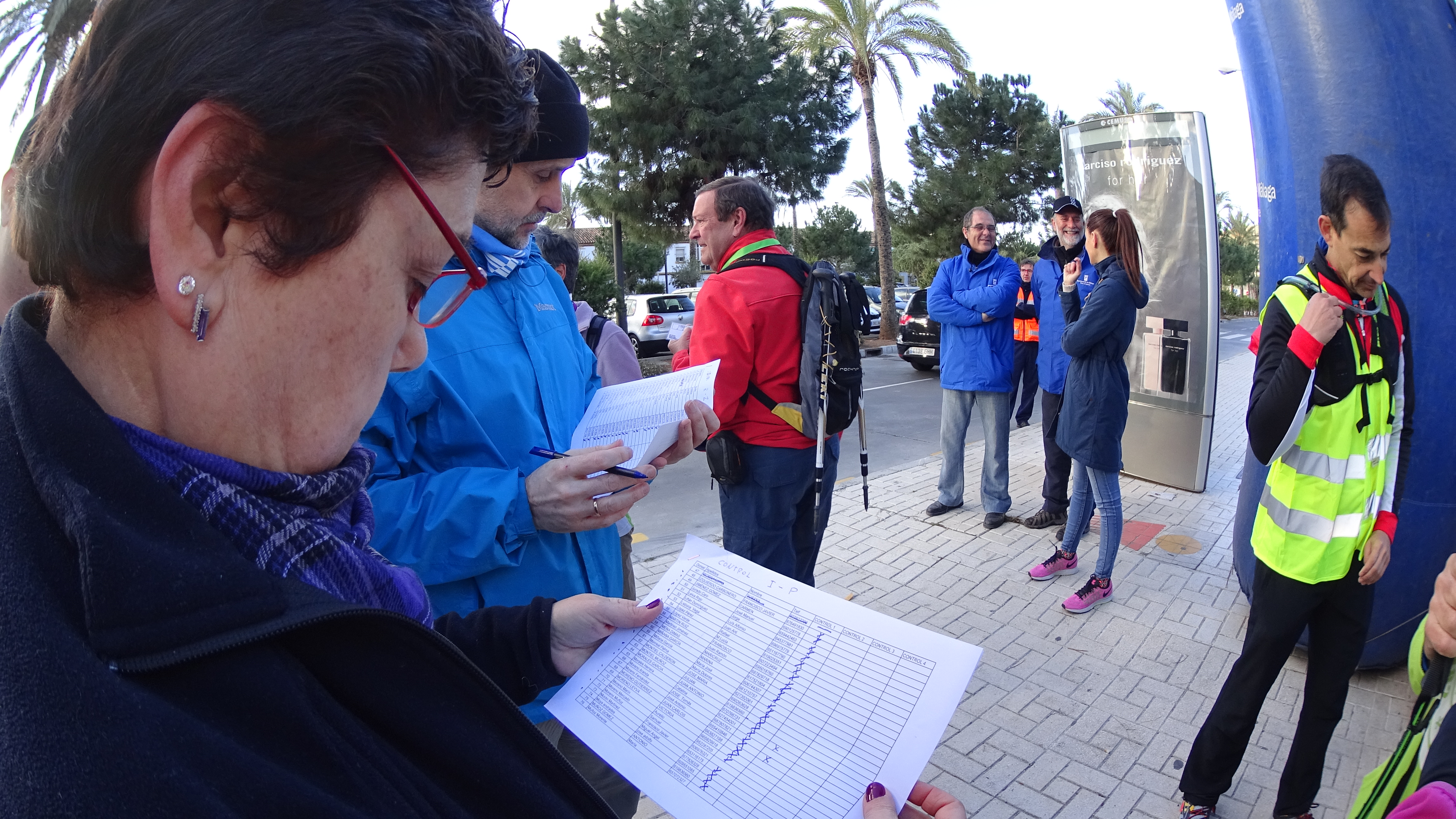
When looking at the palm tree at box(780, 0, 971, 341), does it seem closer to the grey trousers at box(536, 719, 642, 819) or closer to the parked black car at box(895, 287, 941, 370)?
the parked black car at box(895, 287, 941, 370)

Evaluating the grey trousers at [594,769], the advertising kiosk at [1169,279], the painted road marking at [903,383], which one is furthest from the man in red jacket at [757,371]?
the painted road marking at [903,383]

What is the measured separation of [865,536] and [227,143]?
533 centimetres

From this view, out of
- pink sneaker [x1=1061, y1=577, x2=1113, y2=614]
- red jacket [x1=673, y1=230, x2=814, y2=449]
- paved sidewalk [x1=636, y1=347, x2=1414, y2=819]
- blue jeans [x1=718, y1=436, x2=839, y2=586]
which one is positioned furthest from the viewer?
pink sneaker [x1=1061, y1=577, x2=1113, y2=614]

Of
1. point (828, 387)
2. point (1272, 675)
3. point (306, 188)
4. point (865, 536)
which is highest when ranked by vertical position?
point (306, 188)

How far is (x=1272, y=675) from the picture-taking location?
2549 mm

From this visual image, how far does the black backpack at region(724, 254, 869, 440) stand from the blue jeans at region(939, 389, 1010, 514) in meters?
2.39

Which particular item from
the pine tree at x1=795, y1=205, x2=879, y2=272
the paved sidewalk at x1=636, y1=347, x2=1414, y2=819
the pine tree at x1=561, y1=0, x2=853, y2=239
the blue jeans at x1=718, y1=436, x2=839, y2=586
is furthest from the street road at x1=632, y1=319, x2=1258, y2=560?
the pine tree at x1=795, y1=205, x2=879, y2=272

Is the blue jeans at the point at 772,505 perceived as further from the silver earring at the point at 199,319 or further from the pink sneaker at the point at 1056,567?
the silver earring at the point at 199,319

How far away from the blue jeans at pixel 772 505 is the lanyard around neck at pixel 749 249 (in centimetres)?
93

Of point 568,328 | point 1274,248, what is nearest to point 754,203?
point 568,328

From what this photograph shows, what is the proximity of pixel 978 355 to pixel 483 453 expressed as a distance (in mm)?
4993

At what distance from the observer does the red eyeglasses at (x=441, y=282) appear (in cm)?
73

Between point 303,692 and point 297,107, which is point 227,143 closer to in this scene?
point 297,107

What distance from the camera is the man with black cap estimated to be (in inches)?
59.6
